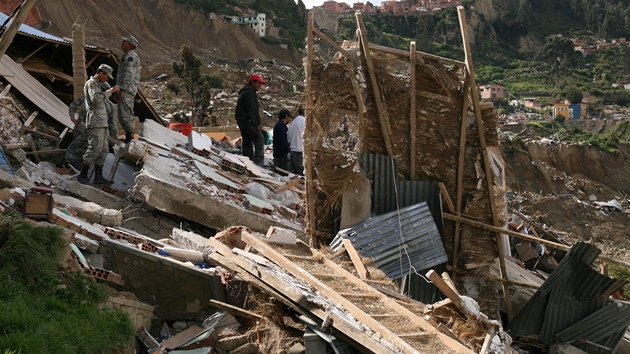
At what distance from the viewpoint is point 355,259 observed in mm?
7848

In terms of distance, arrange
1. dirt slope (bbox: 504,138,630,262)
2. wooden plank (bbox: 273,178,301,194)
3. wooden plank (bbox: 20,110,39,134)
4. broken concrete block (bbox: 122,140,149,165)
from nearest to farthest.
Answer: broken concrete block (bbox: 122,140,149,165) → wooden plank (bbox: 20,110,39,134) → wooden plank (bbox: 273,178,301,194) → dirt slope (bbox: 504,138,630,262)

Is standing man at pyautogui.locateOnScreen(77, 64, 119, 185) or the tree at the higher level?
standing man at pyautogui.locateOnScreen(77, 64, 119, 185)

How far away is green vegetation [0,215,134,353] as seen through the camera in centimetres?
509

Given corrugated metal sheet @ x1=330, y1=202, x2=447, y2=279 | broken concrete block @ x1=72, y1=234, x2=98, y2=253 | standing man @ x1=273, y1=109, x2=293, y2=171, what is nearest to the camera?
broken concrete block @ x1=72, y1=234, x2=98, y2=253

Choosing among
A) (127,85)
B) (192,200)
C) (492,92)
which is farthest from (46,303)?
(492,92)

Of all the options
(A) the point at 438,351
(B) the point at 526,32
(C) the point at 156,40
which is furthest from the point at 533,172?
(B) the point at 526,32

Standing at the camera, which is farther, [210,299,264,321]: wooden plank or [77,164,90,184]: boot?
[77,164,90,184]: boot

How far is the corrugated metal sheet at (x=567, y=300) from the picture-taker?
28.5 ft

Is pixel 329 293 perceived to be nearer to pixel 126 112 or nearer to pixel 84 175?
pixel 84 175

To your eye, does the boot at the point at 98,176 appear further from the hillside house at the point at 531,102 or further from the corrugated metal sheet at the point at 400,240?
the hillside house at the point at 531,102

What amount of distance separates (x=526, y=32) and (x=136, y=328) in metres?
104

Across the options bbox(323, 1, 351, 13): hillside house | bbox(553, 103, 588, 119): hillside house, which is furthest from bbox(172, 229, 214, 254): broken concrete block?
bbox(323, 1, 351, 13): hillside house

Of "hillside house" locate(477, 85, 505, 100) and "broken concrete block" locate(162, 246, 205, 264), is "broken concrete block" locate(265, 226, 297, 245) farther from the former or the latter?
"hillside house" locate(477, 85, 505, 100)

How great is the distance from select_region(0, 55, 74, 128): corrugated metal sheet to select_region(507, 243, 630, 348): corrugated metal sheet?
657 centimetres
